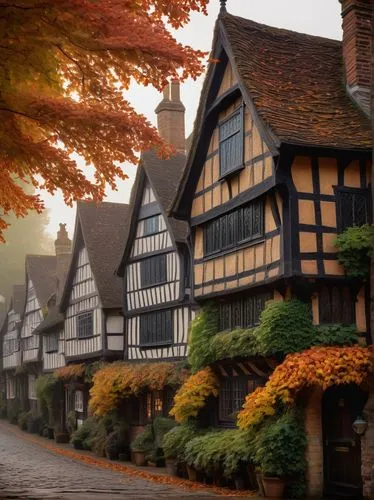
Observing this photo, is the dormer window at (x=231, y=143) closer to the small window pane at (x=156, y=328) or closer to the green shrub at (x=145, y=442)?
the small window pane at (x=156, y=328)

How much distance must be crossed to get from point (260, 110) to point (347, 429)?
7.21 meters

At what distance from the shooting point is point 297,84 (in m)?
19.8

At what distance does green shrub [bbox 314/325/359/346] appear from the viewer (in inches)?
680

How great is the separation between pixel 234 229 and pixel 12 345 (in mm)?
36848

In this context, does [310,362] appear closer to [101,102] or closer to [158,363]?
[101,102]

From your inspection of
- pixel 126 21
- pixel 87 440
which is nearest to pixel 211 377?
pixel 87 440

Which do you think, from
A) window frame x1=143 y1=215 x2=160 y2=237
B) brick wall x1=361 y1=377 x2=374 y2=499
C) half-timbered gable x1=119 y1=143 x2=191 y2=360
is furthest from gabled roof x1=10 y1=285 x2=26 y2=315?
brick wall x1=361 y1=377 x2=374 y2=499

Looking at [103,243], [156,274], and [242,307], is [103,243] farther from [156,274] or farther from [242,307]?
[242,307]

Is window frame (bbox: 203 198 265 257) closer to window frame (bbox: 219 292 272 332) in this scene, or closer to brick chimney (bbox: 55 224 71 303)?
window frame (bbox: 219 292 272 332)

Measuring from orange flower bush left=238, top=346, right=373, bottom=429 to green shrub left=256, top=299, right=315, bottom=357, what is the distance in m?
0.30

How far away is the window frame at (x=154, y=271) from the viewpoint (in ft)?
90.4

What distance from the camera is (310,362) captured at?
1641 centimetres

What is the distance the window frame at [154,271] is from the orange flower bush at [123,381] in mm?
2923

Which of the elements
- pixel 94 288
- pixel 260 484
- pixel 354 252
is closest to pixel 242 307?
pixel 354 252
